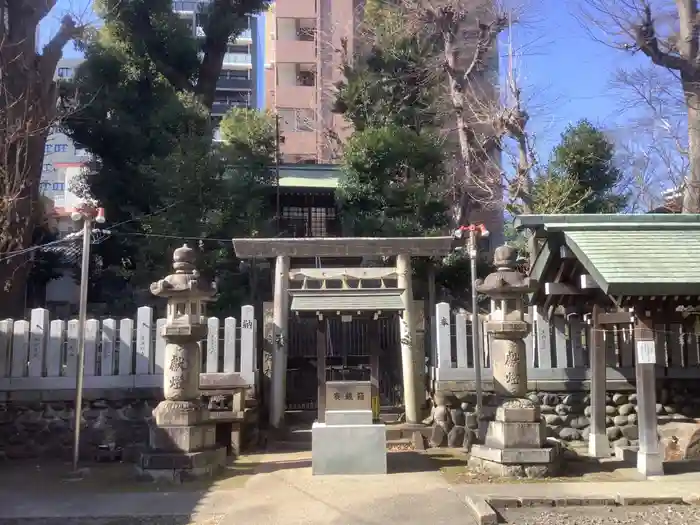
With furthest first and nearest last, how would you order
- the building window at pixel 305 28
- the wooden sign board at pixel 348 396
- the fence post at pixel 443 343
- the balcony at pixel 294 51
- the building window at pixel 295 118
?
the balcony at pixel 294 51, the building window at pixel 305 28, the building window at pixel 295 118, the fence post at pixel 443 343, the wooden sign board at pixel 348 396

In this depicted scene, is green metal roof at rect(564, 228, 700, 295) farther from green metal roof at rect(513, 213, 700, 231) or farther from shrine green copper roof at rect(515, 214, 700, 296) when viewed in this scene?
green metal roof at rect(513, 213, 700, 231)

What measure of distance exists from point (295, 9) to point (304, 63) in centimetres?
293

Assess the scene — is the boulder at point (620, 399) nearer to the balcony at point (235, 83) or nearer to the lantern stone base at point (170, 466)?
the lantern stone base at point (170, 466)

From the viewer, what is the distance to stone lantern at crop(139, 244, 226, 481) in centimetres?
915

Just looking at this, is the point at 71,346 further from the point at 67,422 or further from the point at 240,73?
the point at 240,73

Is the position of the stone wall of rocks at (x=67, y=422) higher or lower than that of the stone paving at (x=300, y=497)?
higher

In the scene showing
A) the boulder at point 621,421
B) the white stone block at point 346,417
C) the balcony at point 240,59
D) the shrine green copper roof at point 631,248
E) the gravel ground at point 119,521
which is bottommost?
the gravel ground at point 119,521

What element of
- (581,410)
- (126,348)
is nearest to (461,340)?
(581,410)

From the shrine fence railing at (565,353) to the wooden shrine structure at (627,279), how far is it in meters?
0.65

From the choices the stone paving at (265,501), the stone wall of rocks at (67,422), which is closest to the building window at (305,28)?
the stone wall of rocks at (67,422)

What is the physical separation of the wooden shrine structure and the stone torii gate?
2.50 meters

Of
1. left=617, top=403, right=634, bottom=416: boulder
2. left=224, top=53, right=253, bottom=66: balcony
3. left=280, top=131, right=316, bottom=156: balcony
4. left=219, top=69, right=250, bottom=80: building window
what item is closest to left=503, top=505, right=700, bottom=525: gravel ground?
left=617, top=403, right=634, bottom=416: boulder

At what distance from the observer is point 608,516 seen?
280 inches

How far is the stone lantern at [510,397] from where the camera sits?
9031mm
